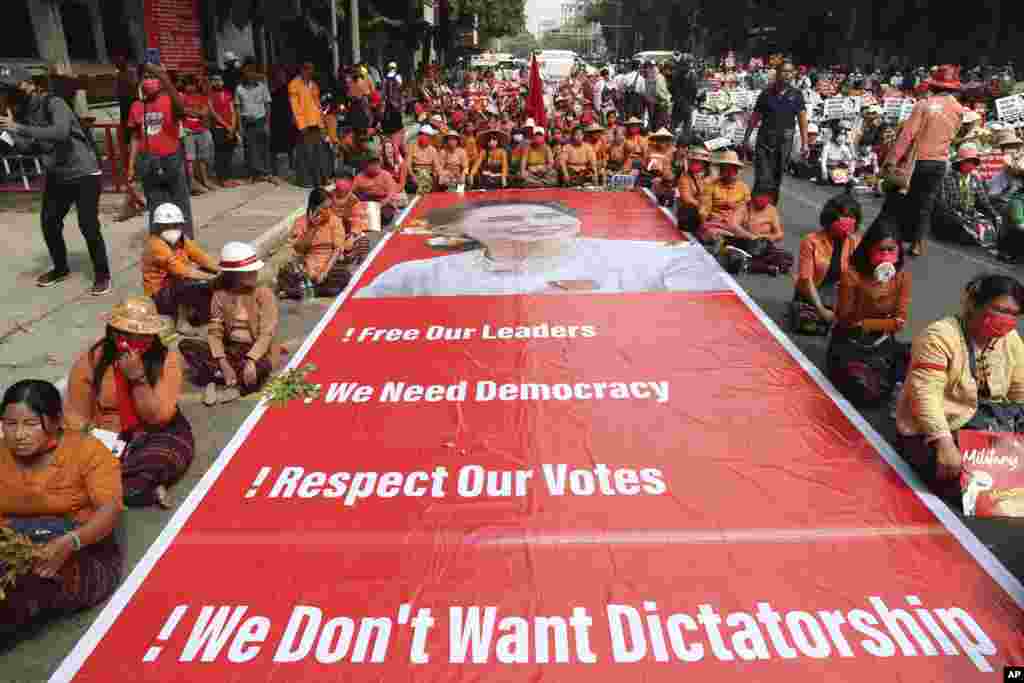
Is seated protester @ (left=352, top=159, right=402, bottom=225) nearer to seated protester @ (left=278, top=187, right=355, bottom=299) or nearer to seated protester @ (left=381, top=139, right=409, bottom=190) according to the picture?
seated protester @ (left=381, top=139, right=409, bottom=190)

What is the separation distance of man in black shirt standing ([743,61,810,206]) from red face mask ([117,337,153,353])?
8.11 m

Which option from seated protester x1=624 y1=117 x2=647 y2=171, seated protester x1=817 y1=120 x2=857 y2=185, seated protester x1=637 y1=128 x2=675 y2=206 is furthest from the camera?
seated protester x1=624 y1=117 x2=647 y2=171

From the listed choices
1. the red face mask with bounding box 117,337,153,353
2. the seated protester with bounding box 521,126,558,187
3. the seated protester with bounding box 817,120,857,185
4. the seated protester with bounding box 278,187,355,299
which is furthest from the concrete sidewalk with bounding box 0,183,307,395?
the seated protester with bounding box 817,120,857,185

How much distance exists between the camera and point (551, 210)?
1088 centimetres

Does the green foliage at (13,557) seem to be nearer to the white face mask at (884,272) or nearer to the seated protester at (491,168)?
the white face mask at (884,272)

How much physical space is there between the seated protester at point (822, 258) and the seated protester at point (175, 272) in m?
4.54

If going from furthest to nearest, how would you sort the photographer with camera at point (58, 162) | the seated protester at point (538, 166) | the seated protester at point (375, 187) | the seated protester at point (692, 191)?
the seated protester at point (538, 166) → the seated protester at point (375, 187) → the seated protester at point (692, 191) → the photographer with camera at point (58, 162)

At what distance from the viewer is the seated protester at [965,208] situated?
9.28m

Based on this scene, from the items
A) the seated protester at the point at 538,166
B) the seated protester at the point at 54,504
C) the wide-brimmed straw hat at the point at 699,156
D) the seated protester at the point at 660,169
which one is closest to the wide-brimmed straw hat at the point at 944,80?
the wide-brimmed straw hat at the point at 699,156

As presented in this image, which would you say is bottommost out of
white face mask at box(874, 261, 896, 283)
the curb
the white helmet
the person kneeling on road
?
the curb

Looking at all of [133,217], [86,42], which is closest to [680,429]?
[133,217]

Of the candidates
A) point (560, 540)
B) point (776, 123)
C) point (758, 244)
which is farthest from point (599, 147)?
point (560, 540)

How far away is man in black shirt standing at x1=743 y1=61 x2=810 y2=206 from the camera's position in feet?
32.5

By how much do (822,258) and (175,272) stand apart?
5093 mm
